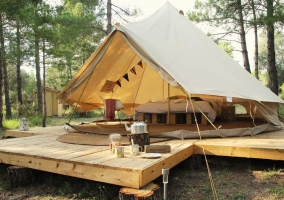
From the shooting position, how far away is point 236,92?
3.45 metres

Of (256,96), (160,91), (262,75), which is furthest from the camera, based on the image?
(262,75)

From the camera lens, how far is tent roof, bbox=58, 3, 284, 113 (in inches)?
130

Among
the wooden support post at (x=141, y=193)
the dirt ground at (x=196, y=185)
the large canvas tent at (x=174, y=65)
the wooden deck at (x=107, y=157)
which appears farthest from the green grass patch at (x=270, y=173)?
the wooden support post at (x=141, y=193)

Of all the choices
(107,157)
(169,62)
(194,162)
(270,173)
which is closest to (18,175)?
(107,157)

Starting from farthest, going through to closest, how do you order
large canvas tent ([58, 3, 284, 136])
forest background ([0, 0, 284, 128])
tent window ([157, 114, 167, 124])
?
forest background ([0, 0, 284, 128]) < tent window ([157, 114, 167, 124]) < large canvas tent ([58, 3, 284, 136])

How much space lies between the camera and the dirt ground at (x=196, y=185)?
7.56 ft

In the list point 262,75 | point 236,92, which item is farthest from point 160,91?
point 262,75

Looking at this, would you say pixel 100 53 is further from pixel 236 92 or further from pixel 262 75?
pixel 262 75

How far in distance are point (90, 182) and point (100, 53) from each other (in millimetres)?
1832

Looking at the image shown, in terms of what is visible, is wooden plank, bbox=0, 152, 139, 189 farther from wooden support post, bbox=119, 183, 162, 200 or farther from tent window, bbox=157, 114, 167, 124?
tent window, bbox=157, 114, 167, 124

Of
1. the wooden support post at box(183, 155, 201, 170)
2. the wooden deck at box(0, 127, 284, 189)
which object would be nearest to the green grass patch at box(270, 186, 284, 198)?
the wooden deck at box(0, 127, 284, 189)

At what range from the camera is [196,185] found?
99.9 inches

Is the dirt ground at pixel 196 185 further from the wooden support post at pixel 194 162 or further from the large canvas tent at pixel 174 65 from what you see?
the large canvas tent at pixel 174 65

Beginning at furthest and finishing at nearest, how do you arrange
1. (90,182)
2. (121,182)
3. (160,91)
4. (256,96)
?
(160,91), (256,96), (90,182), (121,182)
